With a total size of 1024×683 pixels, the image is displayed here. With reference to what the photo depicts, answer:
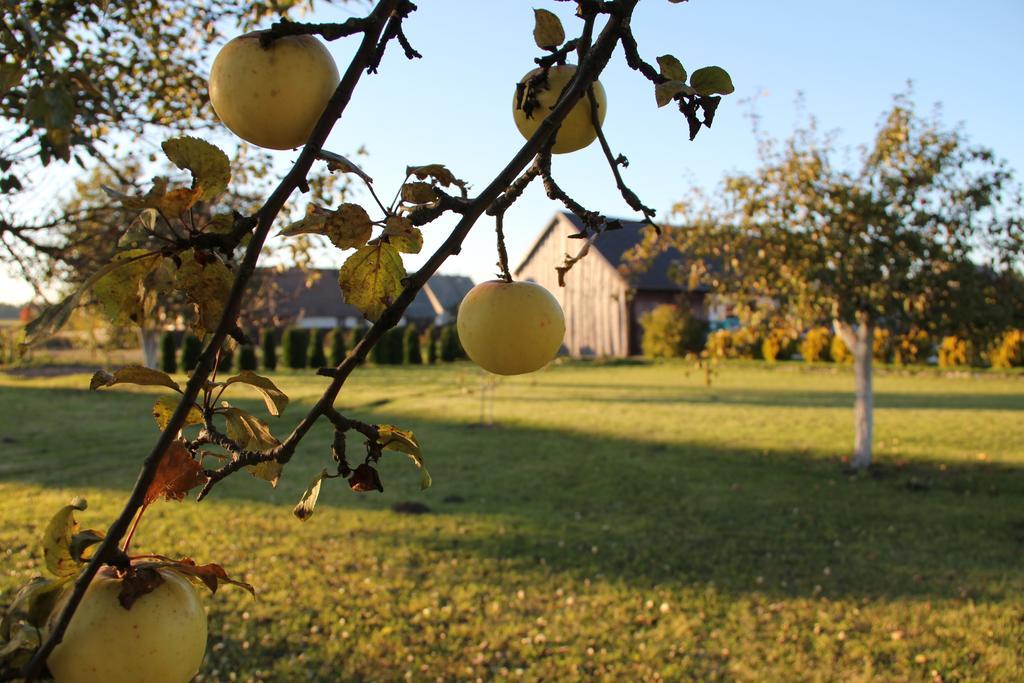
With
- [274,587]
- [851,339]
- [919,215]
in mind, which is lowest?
[274,587]

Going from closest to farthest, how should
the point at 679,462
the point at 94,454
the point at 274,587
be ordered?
the point at 274,587 < the point at 679,462 < the point at 94,454

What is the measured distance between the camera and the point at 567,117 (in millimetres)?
745

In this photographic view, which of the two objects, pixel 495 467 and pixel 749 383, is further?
pixel 749 383

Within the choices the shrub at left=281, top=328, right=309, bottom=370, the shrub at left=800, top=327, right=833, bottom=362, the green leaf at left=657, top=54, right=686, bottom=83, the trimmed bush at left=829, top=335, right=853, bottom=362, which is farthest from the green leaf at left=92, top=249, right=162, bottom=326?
the shrub at left=281, top=328, right=309, bottom=370

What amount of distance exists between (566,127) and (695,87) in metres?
0.13

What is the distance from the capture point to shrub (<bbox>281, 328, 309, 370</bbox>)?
2277cm

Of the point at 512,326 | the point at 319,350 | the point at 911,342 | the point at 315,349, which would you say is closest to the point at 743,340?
the point at 911,342

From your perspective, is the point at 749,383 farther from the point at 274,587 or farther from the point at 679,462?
the point at 274,587

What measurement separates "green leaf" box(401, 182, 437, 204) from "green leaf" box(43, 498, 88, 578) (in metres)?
0.36

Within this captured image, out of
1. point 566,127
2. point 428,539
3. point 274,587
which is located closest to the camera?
point 566,127

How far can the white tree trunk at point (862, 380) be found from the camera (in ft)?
25.6

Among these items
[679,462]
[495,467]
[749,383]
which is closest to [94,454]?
[495,467]

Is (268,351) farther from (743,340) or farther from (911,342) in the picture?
(911,342)

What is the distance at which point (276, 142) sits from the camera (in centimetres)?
61
